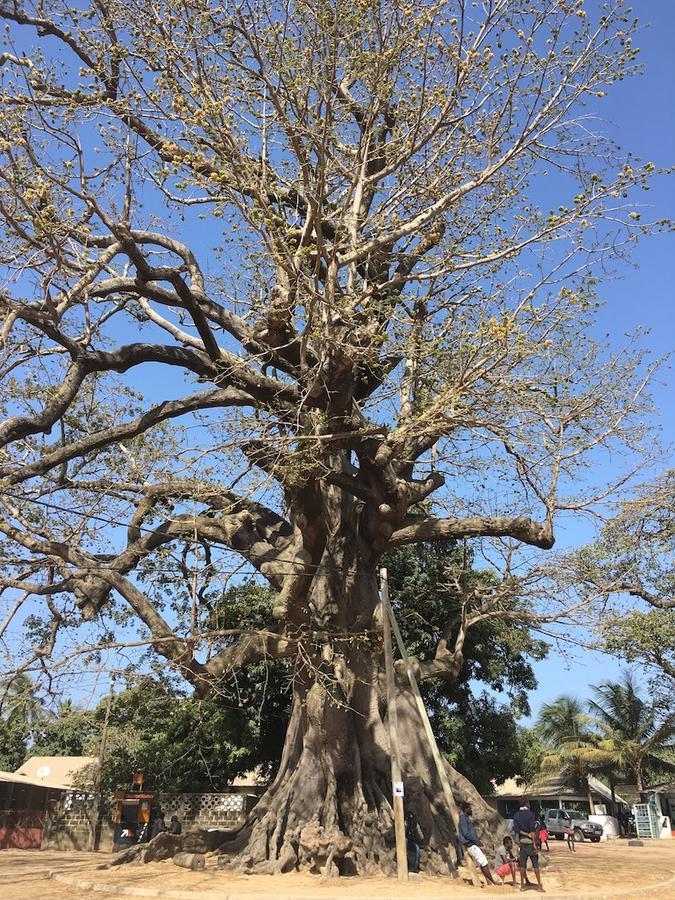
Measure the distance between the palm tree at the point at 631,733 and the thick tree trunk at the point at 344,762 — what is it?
69.4 feet

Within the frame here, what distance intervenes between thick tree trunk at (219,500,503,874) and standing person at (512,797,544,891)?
124 centimetres

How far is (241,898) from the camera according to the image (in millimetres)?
9055

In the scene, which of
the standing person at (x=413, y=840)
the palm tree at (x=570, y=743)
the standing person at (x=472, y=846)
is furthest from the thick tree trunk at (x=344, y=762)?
the palm tree at (x=570, y=743)

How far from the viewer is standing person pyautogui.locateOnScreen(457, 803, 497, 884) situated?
11227 mm

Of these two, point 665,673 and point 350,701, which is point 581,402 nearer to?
point 350,701

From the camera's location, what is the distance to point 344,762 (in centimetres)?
1269

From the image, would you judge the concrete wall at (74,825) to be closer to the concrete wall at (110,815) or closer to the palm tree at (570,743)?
the concrete wall at (110,815)

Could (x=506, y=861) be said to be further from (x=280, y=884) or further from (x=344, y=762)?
(x=280, y=884)

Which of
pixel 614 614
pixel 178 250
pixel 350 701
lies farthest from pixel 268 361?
pixel 614 614

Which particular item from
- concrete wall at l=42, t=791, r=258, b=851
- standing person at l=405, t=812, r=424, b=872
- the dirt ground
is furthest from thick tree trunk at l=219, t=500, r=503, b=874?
concrete wall at l=42, t=791, r=258, b=851

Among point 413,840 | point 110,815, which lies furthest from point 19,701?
point 110,815

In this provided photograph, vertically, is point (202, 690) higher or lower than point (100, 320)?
lower

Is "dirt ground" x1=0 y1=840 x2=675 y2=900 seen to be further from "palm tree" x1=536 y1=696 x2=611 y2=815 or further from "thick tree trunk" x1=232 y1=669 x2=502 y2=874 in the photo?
"palm tree" x1=536 y1=696 x2=611 y2=815

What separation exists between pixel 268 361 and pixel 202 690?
17.6 feet
